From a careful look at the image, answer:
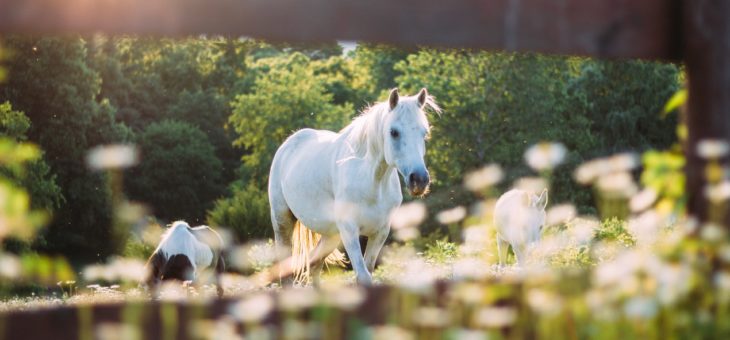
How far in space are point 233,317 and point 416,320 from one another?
0.38 m

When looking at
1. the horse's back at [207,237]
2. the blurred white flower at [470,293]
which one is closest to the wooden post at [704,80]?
the blurred white flower at [470,293]

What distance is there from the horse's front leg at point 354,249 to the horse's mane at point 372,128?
0.57 m

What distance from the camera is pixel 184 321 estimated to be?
1.79 metres

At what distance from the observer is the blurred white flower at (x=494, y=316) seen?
1894 millimetres

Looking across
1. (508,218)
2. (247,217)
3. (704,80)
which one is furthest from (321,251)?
(247,217)

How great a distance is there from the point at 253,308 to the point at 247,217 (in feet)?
75.4

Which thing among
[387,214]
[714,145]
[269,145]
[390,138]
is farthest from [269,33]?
[269,145]

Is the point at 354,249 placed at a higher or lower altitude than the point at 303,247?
lower

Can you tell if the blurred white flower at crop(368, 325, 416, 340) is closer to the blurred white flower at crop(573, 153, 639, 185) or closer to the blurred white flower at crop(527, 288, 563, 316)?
the blurred white flower at crop(527, 288, 563, 316)

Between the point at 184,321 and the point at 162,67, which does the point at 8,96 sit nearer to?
the point at 162,67

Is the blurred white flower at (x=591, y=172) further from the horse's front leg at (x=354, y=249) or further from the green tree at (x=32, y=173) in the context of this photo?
the green tree at (x=32, y=173)

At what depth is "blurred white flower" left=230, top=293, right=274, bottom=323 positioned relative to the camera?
173 cm

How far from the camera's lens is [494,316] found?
1920 mm

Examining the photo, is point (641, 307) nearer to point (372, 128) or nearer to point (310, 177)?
point (372, 128)
